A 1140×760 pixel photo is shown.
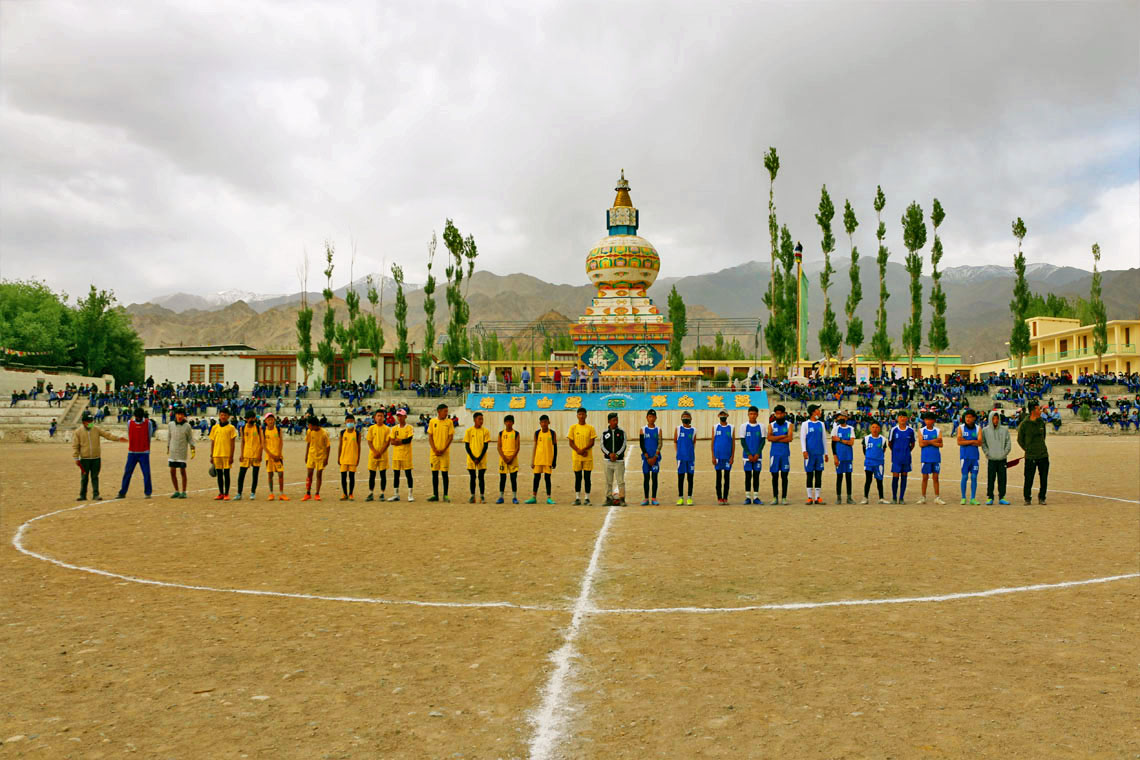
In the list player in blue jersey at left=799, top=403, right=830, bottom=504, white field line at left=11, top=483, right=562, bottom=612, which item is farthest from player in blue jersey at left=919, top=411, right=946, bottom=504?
white field line at left=11, top=483, right=562, bottom=612

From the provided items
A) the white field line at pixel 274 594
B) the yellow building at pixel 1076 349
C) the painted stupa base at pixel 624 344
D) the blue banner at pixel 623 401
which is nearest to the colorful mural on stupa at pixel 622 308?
the painted stupa base at pixel 624 344

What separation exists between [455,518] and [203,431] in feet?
106

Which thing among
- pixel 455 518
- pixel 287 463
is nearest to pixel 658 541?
pixel 455 518

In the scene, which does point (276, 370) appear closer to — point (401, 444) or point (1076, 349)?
point (401, 444)

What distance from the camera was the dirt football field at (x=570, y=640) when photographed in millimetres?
4363

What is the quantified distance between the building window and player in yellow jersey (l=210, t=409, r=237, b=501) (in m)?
52.1

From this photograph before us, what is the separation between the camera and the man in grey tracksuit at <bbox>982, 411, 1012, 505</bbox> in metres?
14.2

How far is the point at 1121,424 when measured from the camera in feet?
135

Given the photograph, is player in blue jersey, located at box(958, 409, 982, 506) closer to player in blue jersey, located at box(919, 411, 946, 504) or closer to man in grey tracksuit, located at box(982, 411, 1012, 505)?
man in grey tracksuit, located at box(982, 411, 1012, 505)

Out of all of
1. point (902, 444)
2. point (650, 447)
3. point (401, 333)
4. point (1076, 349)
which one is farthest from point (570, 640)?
point (1076, 349)

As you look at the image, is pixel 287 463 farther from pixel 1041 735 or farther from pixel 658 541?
pixel 1041 735

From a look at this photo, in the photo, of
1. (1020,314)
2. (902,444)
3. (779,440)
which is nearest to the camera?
(779,440)

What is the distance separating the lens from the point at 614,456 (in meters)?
14.2

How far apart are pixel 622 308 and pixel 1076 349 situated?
5049 cm
